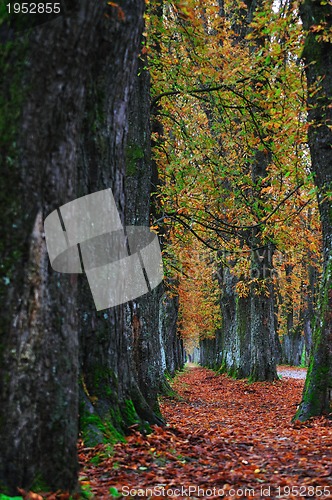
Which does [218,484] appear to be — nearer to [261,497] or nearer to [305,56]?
[261,497]

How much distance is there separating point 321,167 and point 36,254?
6048 mm

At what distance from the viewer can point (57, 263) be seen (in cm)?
354

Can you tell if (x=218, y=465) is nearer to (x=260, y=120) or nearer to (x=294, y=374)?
(x=260, y=120)

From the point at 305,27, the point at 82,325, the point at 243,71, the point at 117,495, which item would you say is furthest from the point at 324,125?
the point at 117,495

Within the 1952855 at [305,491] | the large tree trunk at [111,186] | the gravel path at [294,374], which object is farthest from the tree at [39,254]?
the gravel path at [294,374]

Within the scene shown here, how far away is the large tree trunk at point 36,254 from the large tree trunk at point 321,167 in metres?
5.27

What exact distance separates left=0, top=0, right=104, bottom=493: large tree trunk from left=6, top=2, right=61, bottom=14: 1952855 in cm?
13

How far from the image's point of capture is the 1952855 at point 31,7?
3457mm

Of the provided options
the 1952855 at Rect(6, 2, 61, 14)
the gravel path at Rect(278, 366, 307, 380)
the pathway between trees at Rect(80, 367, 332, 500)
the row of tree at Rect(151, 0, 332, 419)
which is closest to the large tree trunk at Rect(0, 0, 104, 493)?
the 1952855 at Rect(6, 2, 61, 14)

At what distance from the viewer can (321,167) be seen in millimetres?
8109

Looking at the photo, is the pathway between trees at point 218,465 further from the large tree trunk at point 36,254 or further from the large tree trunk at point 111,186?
the large tree trunk at point 36,254

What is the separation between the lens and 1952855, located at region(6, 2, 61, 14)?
3457mm

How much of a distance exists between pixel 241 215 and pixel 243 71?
3.94 meters

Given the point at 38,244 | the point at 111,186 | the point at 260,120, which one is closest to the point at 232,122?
the point at 260,120
